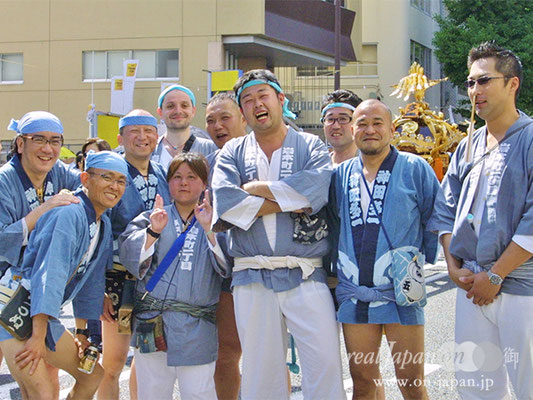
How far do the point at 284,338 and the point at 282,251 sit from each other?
1.77 feet

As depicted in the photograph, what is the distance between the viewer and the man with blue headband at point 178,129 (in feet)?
16.2

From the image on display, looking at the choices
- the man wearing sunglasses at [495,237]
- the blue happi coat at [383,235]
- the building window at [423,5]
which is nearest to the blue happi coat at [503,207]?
the man wearing sunglasses at [495,237]

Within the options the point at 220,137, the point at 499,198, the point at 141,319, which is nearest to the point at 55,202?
the point at 141,319

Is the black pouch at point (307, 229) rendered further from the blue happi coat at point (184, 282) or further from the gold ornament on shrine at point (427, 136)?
the gold ornament on shrine at point (427, 136)

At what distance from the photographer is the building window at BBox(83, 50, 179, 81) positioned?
72.7 feet

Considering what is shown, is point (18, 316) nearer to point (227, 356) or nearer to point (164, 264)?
point (164, 264)

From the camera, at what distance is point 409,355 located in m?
3.68

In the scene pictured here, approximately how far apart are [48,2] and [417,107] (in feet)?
49.9

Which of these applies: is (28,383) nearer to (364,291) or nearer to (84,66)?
(364,291)

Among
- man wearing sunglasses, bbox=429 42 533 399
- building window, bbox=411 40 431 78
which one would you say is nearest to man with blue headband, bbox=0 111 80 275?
man wearing sunglasses, bbox=429 42 533 399

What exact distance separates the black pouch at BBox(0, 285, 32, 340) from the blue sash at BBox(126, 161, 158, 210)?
3.62ft

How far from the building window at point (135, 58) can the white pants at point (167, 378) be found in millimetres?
19064

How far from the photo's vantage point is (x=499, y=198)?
3.38 meters

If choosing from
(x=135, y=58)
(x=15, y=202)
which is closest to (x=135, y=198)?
(x=15, y=202)
